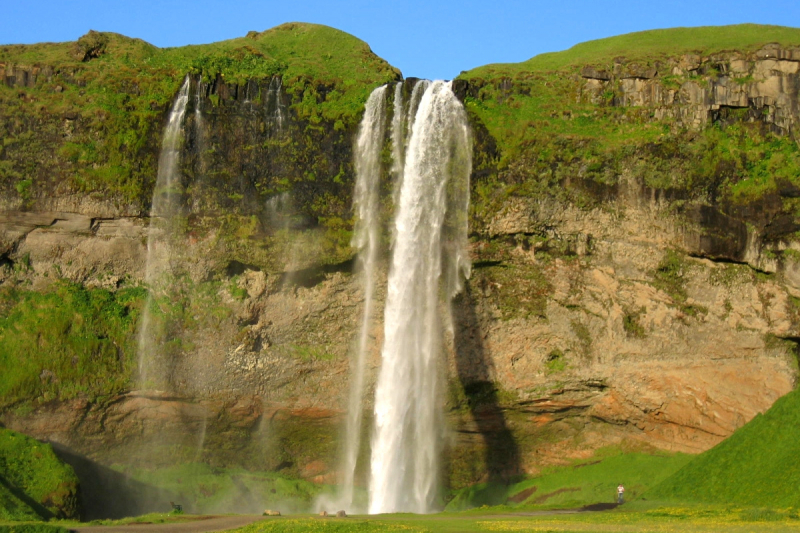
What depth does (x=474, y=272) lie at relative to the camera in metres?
40.8

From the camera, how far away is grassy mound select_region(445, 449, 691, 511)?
124 ft

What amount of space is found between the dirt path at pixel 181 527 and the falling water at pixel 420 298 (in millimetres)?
8340

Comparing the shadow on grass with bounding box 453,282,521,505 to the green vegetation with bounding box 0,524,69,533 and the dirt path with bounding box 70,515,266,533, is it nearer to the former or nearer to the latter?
the dirt path with bounding box 70,515,266,533

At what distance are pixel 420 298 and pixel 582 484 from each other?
9643 mm

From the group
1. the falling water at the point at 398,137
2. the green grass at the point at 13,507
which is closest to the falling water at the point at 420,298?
the falling water at the point at 398,137

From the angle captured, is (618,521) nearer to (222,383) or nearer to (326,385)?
(326,385)

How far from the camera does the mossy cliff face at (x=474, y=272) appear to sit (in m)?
39.2

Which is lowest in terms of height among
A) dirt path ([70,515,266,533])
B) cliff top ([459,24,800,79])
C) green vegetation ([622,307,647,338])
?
dirt path ([70,515,266,533])

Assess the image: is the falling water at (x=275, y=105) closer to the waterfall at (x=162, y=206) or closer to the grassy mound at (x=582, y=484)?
the waterfall at (x=162, y=206)

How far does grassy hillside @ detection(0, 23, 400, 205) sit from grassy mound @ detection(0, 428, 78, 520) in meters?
10.5

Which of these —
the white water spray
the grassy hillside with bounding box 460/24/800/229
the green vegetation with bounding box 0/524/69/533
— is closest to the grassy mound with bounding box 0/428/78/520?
the green vegetation with bounding box 0/524/69/533

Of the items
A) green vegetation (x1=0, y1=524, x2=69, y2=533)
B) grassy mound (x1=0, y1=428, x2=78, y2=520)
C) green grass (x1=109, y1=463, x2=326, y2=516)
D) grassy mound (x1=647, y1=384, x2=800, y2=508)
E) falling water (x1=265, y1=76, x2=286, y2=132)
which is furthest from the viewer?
falling water (x1=265, y1=76, x2=286, y2=132)

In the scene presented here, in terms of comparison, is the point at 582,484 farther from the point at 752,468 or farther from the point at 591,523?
the point at 591,523

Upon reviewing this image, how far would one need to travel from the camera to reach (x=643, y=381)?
3897 cm
